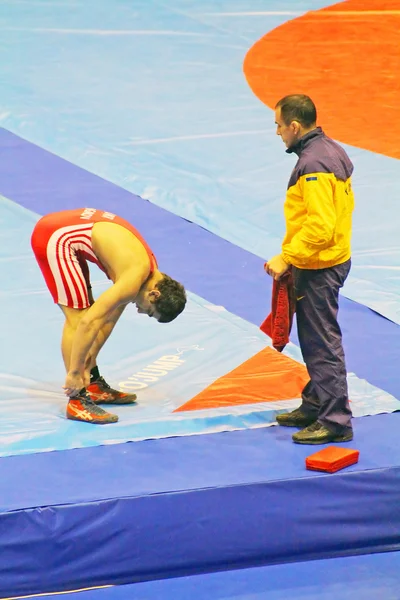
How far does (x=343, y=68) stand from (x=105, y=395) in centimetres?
526

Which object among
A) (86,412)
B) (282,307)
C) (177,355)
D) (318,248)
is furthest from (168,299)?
(177,355)

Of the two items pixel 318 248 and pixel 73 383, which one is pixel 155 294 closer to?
pixel 73 383

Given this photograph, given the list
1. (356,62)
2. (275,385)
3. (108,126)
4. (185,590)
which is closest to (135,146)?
(108,126)

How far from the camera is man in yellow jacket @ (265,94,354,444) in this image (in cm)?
424

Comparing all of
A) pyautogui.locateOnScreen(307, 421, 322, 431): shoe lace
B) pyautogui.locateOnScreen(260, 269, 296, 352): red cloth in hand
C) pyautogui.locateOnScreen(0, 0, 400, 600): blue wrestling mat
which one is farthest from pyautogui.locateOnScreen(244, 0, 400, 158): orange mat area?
Answer: pyautogui.locateOnScreen(307, 421, 322, 431): shoe lace

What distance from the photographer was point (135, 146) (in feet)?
25.9

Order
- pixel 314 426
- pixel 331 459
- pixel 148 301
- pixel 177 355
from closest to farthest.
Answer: pixel 331 459, pixel 314 426, pixel 148 301, pixel 177 355

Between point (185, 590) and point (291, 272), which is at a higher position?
point (291, 272)

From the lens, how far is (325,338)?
14.5 ft

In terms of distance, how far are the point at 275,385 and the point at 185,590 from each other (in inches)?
54.2

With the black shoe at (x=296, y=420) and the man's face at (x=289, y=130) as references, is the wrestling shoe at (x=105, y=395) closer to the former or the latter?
the black shoe at (x=296, y=420)

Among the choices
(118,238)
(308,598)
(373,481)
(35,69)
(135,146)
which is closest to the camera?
(308,598)

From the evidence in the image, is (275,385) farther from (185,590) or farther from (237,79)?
(237,79)

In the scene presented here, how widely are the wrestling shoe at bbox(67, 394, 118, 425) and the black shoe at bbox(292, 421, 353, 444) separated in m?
0.80
